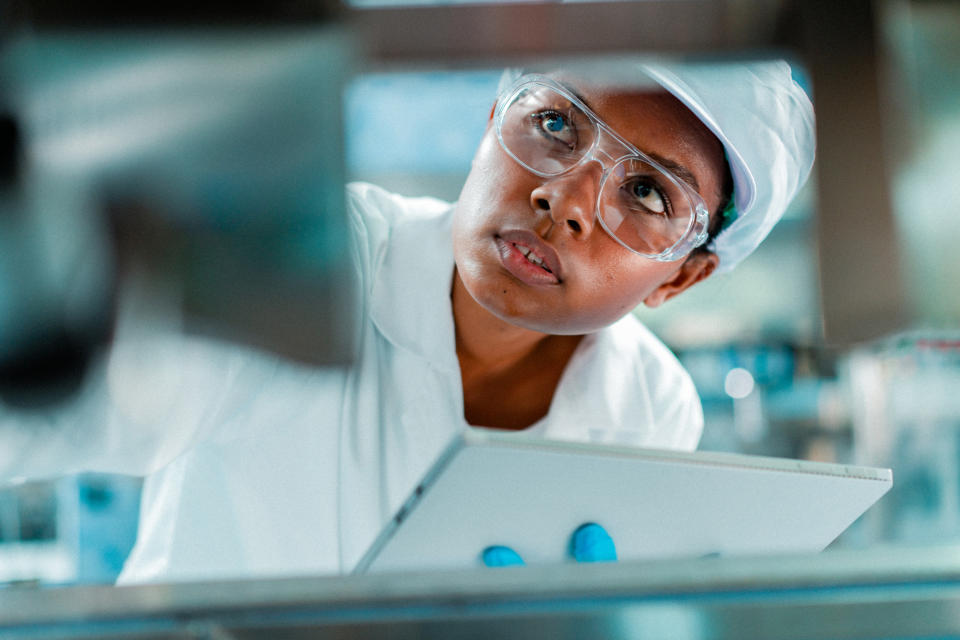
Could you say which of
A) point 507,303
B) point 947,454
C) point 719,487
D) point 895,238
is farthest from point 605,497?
point 947,454

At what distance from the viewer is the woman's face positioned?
1.23m

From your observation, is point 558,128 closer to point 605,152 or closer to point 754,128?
point 605,152

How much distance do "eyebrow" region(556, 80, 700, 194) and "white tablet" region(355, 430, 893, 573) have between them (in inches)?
19.9

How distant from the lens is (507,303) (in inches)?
49.3

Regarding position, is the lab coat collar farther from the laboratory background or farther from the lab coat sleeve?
the lab coat sleeve

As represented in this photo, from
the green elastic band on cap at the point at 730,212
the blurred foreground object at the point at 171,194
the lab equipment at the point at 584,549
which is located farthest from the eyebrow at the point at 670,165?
the blurred foreground object at the point at 171,194

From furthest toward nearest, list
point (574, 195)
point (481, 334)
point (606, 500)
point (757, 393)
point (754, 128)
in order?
1. point (757, 393)
2. point (481, 334)
3. point (574, 195)
4. point (754, 128)
5. point (606, 500)

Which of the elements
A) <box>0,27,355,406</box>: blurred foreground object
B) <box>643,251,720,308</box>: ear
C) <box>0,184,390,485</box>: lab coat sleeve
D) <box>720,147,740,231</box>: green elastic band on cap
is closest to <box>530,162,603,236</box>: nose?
<box>720,147,740,231</box>: green elastic band on cap

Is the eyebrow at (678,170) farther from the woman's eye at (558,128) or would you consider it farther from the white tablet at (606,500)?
the white tablet at (606,500)

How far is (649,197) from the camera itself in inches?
50.4

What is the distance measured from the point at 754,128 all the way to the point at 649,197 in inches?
8.8

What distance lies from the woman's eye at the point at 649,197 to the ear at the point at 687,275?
0.98ft

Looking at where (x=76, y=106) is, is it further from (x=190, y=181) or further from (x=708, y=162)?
(x=708, y=162)

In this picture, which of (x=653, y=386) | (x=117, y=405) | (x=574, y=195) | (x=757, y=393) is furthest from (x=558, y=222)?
(x=757, y=393)
